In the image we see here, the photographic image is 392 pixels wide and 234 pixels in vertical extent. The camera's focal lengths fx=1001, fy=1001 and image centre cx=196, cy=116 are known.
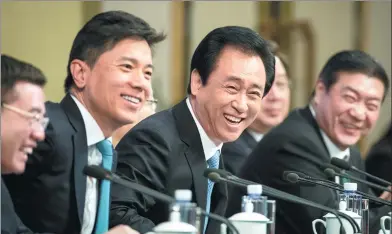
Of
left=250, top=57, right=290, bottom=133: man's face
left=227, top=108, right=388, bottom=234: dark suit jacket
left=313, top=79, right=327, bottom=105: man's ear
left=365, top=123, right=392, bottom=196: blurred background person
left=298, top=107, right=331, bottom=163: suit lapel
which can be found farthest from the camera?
left=250, top=57, right=290, bottom=133: man's face

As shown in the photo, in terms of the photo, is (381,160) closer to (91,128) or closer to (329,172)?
(329,172)

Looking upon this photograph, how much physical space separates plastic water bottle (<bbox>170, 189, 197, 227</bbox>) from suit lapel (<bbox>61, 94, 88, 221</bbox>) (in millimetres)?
603

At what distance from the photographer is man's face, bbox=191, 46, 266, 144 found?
3.62m

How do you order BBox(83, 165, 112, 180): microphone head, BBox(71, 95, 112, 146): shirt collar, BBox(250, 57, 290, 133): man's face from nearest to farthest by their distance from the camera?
BBox(83, 165, 112, 180): microphone head
BBox(71, 95, 112, 146): shirt collar
BBox(250, 57, 290, 133): man's face

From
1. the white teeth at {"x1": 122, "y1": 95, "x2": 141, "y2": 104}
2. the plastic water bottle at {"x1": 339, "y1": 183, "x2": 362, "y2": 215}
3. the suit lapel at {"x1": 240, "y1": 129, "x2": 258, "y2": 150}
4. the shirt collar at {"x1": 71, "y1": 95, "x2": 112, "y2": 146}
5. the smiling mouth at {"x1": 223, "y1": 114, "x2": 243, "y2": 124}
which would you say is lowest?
the plastic water bottle at {"x1": 339, "y1": 183, "x2": 362, "y2": 215}

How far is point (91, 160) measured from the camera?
333 cm

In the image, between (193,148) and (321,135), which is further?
(321,135)

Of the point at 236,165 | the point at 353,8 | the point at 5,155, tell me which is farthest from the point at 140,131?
the point at 353,8

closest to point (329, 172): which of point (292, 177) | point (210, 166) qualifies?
point (292, 177)

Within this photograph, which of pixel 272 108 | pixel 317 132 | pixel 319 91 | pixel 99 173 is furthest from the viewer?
pixel 272 108

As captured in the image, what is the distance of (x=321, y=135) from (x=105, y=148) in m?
1.60

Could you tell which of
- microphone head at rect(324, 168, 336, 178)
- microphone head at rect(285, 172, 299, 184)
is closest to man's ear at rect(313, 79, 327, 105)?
microphone head at rect(324, 168, 336, 178)

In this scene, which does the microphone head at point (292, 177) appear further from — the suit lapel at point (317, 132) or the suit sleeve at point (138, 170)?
the suit lapel at point (317, 132)

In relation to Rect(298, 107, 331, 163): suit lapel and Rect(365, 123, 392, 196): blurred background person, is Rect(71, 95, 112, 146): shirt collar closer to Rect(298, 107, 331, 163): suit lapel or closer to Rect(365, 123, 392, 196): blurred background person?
Rect(298, 107, 331, 163): suit lapel
